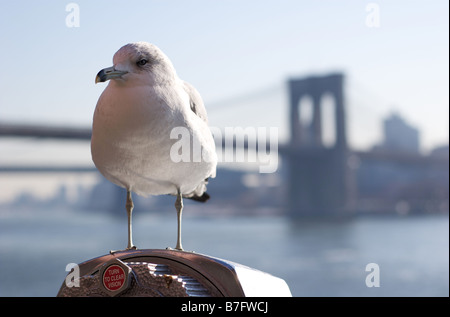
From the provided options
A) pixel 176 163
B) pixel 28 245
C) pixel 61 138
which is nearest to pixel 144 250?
pixel 176 163

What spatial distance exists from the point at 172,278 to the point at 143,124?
0.82ft

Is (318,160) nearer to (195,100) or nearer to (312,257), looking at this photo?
(312,257)

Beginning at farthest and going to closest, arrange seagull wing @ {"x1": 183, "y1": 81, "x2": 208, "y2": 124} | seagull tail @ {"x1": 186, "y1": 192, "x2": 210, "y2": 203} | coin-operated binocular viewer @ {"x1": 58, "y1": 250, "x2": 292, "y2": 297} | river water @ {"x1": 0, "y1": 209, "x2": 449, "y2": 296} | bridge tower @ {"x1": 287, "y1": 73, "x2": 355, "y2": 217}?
1. bridge tower @ {"x1": 287, "y1": 73, "x2": 355, "y2": 217}
2. river water @ {"x1": 0, "y1": 209, "x2": 449, "y2": 296}
3. seagull tail @ {"x1": 186, "y1": 192, "x2": 210, "y2": 203}
4. seagull wing @ {"x1": 183, "y1": 81, "x2": 208, "y2": 124}
5. coin-operated binocular viewer @ {"x1": 58, "y1": 250, "x2": 292, "y2": 297}

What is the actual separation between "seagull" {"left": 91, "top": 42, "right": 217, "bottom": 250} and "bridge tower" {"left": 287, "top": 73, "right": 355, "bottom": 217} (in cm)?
1701

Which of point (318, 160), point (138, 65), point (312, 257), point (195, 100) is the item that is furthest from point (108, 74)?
point (318, 160)

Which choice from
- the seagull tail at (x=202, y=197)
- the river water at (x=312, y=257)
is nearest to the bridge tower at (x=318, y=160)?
the river water at (x=312, y=257)

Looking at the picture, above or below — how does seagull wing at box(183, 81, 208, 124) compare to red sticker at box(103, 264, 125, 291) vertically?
above

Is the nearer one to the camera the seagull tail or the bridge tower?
the seagull tail

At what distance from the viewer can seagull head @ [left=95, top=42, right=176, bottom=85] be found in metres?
0.92

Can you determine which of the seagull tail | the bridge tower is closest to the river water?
the bridge tower

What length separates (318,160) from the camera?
64.2ft

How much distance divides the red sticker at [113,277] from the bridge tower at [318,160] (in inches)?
→ 678

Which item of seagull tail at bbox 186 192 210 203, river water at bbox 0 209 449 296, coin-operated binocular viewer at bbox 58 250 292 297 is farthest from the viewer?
river water at bbox 0 209 449 296

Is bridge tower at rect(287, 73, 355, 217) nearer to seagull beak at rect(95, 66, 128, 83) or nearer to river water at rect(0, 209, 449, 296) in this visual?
river water at rect(0, 209, 449, 296)
